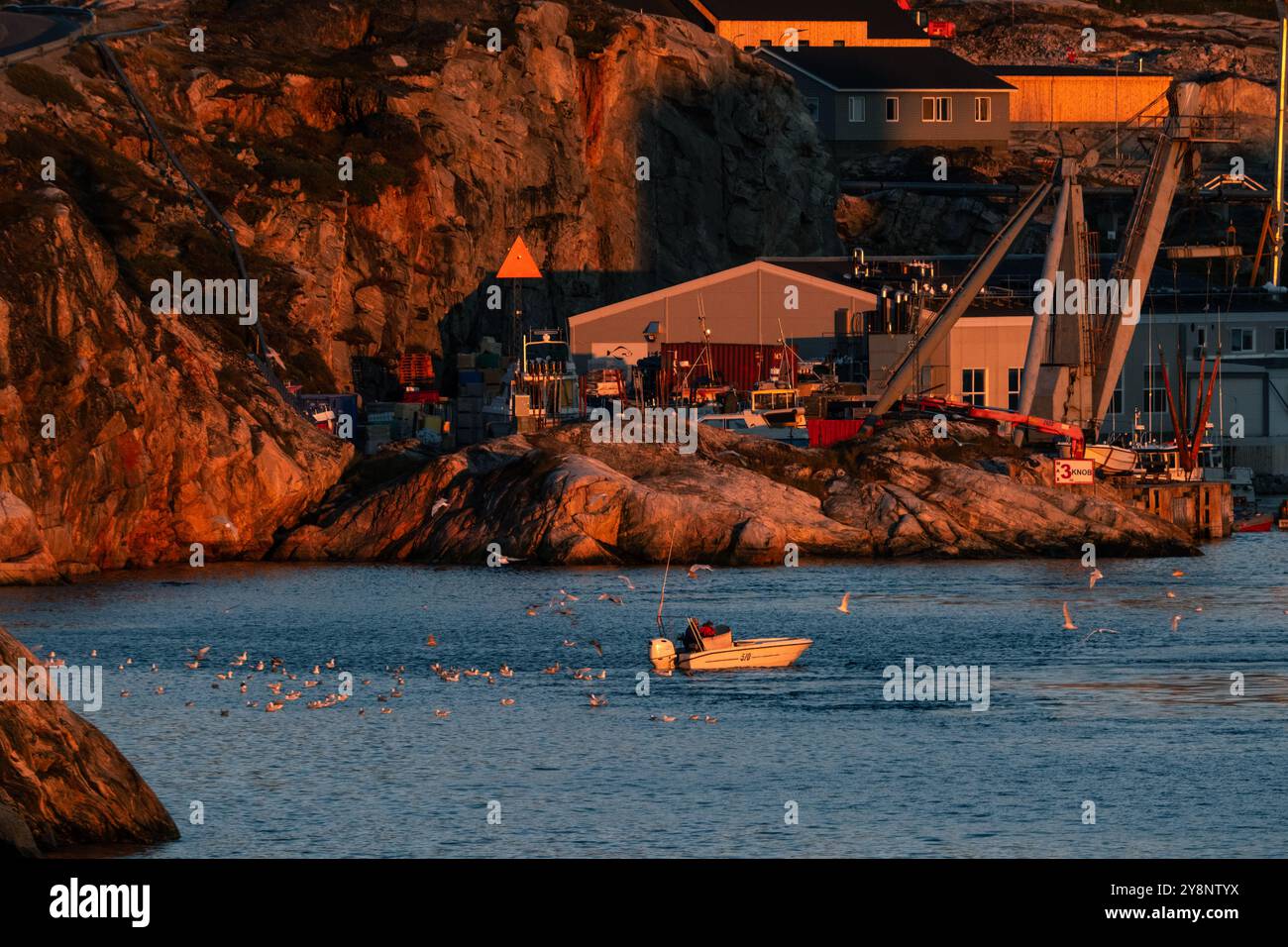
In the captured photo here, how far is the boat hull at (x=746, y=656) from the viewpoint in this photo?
52.9m

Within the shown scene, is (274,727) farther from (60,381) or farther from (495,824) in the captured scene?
(60,381)

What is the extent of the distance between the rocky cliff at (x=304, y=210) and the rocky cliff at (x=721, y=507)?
13.8 feet

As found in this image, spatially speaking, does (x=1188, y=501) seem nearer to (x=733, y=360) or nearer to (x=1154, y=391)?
(x=1154, y=391)

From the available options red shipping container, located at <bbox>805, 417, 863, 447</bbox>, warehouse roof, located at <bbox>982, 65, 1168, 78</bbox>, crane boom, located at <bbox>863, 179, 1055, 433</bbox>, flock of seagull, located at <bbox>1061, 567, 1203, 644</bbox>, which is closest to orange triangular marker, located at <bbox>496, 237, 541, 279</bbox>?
crane boom, located at <bbox>863, 179, 1055, 433</bbox>

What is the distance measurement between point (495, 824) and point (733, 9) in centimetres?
12384

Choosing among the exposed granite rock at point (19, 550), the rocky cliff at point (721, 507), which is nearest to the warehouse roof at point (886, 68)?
the rocky cliff at point (721, 507)

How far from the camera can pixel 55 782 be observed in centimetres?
2914

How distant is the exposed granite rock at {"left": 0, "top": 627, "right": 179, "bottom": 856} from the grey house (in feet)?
381

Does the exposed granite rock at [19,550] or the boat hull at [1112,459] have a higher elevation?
the boat hull at [1112,459]

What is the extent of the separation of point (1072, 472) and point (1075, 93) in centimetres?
7769

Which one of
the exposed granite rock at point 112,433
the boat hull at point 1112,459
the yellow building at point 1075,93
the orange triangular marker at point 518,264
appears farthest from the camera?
the yellow building at point 1075,93

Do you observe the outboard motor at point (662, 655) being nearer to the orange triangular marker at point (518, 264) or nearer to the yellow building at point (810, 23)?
the orange triangular marker at point (518, 264)

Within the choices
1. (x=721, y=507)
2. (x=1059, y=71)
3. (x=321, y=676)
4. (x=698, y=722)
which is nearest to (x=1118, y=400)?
(x=721, y=507)
